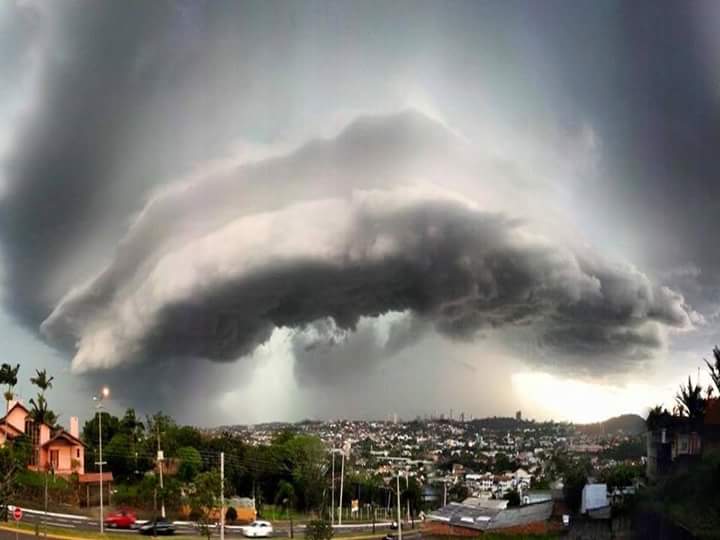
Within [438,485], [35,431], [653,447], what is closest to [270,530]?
[438,485]

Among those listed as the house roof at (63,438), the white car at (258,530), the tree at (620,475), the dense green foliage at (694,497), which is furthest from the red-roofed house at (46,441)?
the dense green foliage at (694,497)

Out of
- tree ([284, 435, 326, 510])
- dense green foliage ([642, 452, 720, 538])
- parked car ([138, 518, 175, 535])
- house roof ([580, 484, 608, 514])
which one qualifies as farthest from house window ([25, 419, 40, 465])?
dense green foliage ([642, 452, 720, 538])

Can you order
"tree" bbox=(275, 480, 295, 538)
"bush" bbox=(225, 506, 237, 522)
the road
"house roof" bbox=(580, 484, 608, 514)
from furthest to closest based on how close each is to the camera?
"tree" bbox=(275, 480, 295, 538) → "bush" bbox=(225, 506, 237, 522) → the road → "house roof" bbox=(580, 484, 608, 514)

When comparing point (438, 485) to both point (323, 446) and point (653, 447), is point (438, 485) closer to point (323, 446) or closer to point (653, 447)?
point (323, 446)

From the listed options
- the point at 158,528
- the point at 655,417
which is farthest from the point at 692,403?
the point at 158,528

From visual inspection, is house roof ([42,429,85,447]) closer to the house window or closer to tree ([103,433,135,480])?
the house window

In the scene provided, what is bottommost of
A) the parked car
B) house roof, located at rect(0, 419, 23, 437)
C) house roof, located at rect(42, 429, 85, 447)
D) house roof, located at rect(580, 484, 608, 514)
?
the parked car

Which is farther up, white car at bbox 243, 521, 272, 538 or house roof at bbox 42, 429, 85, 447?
house roof at bbox 42, 429, 85, 447
